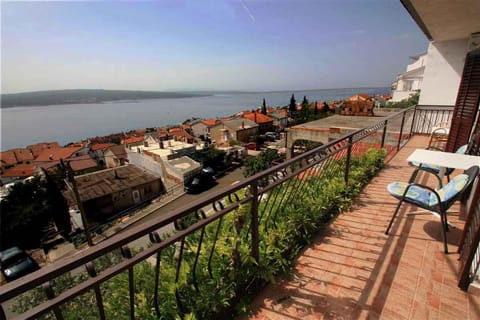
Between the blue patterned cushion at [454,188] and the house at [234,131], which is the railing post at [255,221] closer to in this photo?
the blue patterned cushion at [454,188]

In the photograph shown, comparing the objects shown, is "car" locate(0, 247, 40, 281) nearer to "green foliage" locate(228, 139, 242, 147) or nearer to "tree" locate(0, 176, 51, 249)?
"tree" locate(0, 176, 51, 249)

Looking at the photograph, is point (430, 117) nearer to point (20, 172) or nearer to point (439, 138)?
point (439, 138)

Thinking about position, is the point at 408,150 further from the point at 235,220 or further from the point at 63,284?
the point at 63,284

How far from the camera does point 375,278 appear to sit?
208 centimetres

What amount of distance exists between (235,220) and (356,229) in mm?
1768

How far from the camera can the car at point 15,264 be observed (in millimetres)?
9789

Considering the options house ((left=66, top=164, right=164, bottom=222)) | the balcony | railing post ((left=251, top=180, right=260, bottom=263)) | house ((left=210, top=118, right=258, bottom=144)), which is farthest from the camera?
A: house ((left=210, top=118, right=258, bottom=144))

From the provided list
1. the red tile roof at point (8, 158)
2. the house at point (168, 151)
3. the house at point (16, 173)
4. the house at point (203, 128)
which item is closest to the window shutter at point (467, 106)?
the house at point (168, 151)

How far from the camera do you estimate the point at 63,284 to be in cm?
299

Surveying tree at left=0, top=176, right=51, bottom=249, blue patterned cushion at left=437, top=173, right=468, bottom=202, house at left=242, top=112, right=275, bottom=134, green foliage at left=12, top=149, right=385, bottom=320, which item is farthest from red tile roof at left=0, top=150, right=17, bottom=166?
blue patterned cushion at left=437, top=173, right=468, bottom=202

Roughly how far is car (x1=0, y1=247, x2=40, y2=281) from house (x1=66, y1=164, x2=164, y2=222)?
230 inches

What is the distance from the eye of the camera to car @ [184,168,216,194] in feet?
60.7

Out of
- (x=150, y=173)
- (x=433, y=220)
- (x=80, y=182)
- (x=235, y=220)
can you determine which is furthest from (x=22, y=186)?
(x=433, y=220)

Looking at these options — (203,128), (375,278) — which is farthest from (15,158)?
(375,278)
